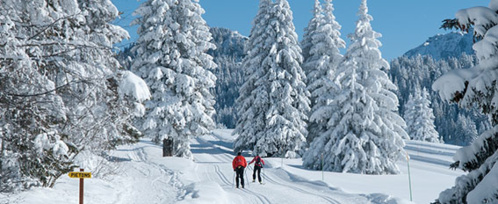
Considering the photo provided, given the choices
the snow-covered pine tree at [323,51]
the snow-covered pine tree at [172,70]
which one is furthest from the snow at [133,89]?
Answer: the snow-covered pine tree at [323,51]

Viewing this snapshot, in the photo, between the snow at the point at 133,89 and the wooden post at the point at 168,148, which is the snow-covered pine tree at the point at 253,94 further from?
the snow at the point at 133,89

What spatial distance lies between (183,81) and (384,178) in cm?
1290

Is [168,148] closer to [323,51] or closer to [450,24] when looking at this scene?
[323,51]

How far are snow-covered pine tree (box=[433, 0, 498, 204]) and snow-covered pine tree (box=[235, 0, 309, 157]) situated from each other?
2235 cm

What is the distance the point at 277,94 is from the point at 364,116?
27.7 feet

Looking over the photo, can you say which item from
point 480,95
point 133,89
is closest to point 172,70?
point 133,89

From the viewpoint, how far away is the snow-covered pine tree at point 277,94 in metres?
28.2

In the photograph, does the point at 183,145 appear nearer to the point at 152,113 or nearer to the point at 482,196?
the point at 152,113

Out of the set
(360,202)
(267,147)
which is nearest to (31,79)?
(360,202)

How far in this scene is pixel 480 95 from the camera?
14.4 feet

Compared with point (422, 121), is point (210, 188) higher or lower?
lower

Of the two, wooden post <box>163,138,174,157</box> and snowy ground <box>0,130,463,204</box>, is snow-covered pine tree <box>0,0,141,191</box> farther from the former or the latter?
wooden post <box>163,138,174,157</box>

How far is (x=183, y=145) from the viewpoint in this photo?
25.0 meters

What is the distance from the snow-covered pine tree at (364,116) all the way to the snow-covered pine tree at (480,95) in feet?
54.0
